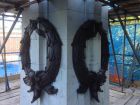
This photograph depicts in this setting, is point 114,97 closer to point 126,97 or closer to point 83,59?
point 126,97

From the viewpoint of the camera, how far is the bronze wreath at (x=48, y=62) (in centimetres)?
322

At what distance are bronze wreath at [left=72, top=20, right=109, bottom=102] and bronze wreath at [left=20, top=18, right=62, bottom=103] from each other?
275 mm

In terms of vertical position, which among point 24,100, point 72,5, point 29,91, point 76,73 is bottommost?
point 24,100

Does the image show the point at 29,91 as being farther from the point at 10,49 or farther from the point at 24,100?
the point at 10,49

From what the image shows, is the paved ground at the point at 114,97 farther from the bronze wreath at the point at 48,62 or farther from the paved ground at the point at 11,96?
the bronze wreath at the point at 48,62

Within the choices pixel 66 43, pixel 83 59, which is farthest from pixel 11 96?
pixel 66 43

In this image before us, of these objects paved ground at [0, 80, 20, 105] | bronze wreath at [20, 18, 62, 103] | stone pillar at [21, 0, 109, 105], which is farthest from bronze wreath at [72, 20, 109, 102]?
paved ground at [0, 80, 20, 105]

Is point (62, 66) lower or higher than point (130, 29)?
lower

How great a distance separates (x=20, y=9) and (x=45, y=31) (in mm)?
1014

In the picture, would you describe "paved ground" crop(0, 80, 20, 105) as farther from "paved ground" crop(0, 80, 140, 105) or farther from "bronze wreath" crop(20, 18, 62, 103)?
"bronze wreath" crop(20, 18, 62, 103)

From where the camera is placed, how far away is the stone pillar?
320 centimetres

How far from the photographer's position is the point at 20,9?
3.98 metres

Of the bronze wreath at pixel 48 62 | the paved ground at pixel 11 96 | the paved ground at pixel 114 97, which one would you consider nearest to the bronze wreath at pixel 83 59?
the bronze wreath at pixel 48 62

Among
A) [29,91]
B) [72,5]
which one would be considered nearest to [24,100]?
[29,91]
